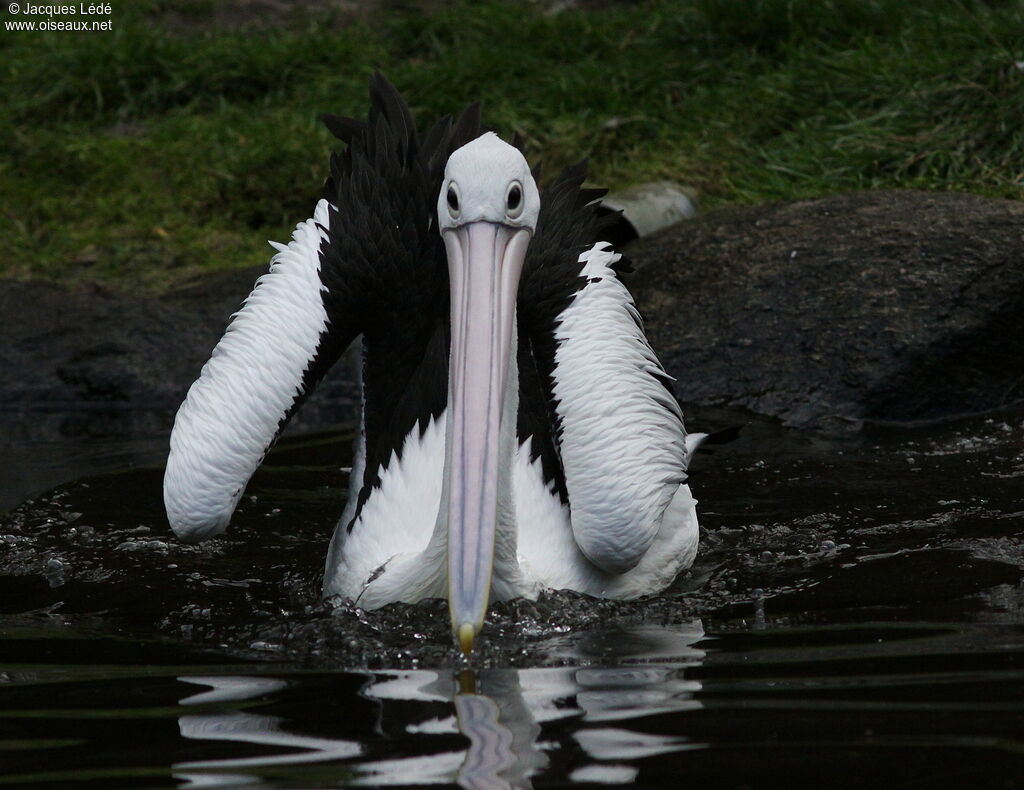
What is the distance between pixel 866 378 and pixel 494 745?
370 centimetres

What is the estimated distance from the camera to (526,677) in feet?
10.4

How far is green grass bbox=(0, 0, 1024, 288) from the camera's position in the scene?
24.2 ft

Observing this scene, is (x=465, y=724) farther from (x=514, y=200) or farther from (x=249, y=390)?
(x=249, y=390)

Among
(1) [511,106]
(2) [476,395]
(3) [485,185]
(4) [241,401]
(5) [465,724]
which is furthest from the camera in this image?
(1) [511,106]

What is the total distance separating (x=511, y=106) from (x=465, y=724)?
20.3 feet

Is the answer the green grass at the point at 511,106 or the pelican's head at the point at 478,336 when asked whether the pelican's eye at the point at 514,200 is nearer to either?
the pelican's head at the point at 478,336

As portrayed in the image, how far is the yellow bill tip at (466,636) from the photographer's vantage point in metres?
3.28

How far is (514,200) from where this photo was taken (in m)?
3.63

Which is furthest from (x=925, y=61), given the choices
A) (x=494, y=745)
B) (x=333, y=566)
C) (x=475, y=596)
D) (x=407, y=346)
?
(x=494, y=745)

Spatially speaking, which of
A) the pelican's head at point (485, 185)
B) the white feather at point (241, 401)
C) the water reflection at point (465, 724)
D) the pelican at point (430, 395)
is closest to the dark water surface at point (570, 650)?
the water reflection at point (465, 724)

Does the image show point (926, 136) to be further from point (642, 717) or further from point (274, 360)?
point (642, 717)

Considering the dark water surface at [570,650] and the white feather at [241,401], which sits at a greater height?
the white feather at [241,401]

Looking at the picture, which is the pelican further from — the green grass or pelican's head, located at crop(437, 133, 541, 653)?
the green grass

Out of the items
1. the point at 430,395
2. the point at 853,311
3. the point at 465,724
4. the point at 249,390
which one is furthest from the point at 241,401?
the point at 853,311
